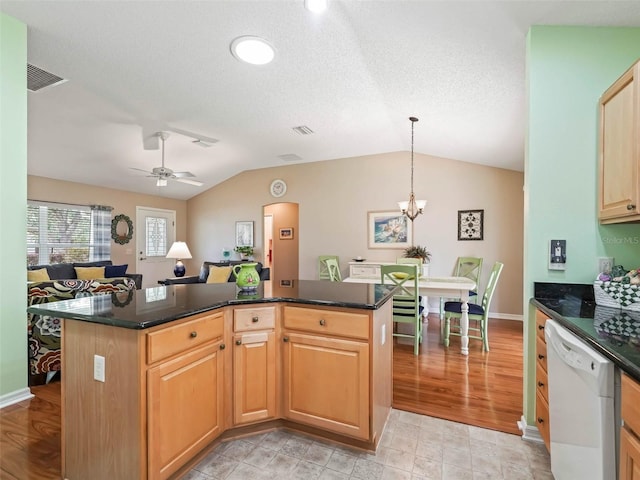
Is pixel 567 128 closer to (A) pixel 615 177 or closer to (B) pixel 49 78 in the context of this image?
(A) pixel 615 177

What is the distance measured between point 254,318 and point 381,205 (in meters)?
4.32

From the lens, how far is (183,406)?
1.53 metres

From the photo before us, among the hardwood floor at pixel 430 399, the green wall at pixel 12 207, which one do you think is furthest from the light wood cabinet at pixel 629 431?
the green wall at pixel 12 207

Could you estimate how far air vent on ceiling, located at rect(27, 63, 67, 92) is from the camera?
9.76 ft

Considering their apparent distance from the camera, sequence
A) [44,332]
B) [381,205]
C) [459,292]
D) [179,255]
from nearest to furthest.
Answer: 1. [44,332]
2. [459,292]
3. [179,255]
4. [381,205]

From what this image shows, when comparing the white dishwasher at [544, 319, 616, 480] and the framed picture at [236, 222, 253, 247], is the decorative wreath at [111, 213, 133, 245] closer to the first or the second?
the framed picture at [236, 222, 253, 247]

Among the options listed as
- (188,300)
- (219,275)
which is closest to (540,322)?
(188,300)

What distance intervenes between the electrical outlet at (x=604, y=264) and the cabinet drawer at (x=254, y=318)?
6.46ft

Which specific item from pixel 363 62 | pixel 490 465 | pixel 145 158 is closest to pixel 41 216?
pixel 145 158

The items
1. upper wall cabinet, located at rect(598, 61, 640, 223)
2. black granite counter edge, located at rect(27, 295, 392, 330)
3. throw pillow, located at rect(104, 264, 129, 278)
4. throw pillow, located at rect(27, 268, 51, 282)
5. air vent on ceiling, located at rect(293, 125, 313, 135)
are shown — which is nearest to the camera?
black granite counter edge, located at rect(27, 295, 392, 330)

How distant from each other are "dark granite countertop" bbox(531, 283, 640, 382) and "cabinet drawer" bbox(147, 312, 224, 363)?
1687mm

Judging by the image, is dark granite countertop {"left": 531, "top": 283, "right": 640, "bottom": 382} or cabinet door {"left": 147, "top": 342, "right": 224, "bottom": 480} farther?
cabinet door {"left": 147, "top": 342, "right": 224, "bottom": 480}

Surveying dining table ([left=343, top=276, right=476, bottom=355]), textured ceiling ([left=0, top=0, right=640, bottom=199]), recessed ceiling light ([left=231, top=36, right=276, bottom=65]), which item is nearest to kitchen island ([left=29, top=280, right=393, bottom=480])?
dining table ([left=343, top=276, right=476, bottom=355])

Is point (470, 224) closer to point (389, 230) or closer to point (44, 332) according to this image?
point (389, 230)
